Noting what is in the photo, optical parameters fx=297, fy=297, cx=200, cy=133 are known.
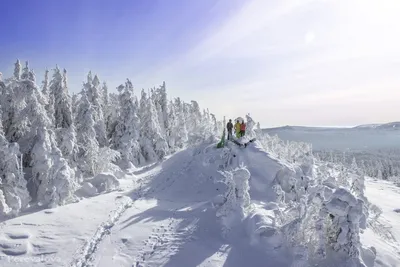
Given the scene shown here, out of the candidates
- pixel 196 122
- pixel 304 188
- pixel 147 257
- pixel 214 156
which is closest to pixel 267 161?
pixel 214 156

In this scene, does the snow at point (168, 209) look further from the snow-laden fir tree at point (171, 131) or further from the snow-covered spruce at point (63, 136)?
the snow-laden fir tree at point (171, 131)

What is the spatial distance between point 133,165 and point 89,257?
903 inches

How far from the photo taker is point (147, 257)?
39.5 ft

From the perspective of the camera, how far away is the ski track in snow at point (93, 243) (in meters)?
11.3

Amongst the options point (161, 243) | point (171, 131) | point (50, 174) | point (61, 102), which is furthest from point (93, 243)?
point (171, 131)

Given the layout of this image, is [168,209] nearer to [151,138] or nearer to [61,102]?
[61,102]

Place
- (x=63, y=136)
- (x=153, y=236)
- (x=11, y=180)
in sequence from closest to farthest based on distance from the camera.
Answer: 1. (x=153, y=236)
2. (x=11, y=180)
3. (x=63, y=136)

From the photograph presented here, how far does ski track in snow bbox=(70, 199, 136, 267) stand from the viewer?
37.2 feet

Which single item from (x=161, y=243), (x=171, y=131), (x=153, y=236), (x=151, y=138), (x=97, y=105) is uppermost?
(x=97, y=105)

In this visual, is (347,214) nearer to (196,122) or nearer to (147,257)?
(147,257)

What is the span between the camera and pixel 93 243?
41.9 ft

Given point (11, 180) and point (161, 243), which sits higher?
point (11, 180)

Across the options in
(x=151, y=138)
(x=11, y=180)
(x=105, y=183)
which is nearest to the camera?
(x=11, y=180)

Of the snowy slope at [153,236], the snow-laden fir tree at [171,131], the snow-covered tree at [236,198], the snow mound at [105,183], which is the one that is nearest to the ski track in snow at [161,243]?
the snowy slope at [153,236]
